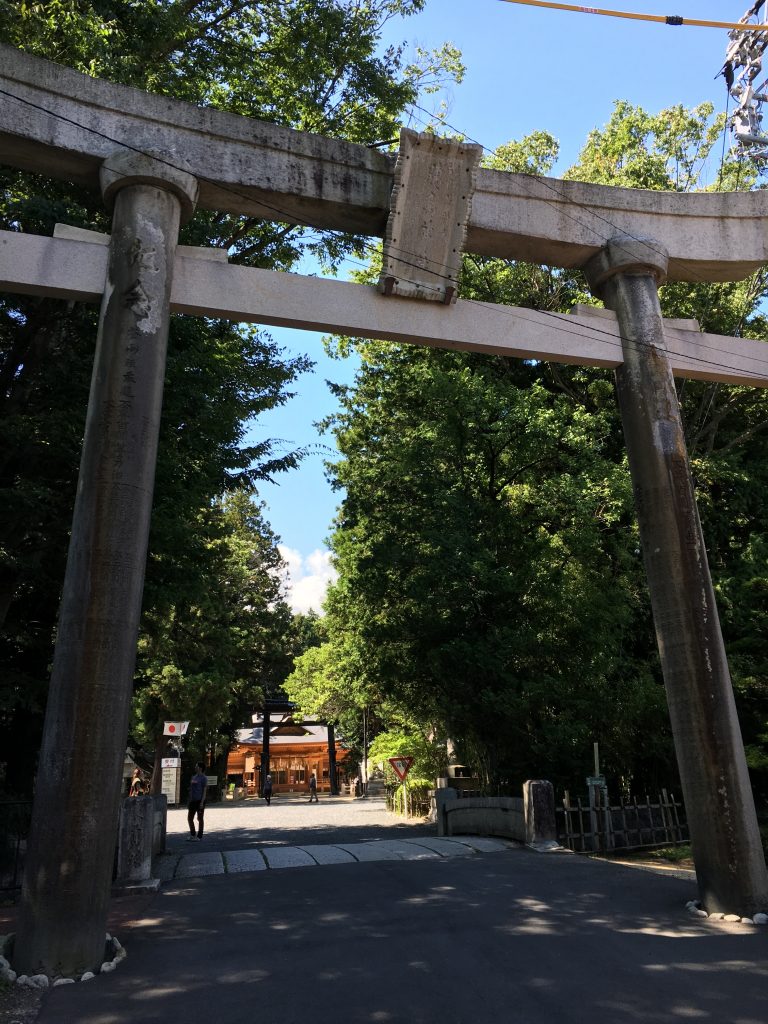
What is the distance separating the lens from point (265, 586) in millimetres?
36562

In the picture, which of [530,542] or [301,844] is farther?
[530,542]

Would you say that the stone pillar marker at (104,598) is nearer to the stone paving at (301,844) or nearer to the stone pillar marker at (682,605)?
the stone paving at (301,844)

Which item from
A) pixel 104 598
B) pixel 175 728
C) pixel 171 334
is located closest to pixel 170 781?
pixel 175 728

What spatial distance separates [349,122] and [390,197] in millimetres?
7638

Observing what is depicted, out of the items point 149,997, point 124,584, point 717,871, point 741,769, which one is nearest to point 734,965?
point 717,871

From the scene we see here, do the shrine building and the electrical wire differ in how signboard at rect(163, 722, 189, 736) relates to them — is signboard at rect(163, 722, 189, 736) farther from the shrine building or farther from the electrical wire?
the electrical wire

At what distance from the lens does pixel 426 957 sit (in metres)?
5.54

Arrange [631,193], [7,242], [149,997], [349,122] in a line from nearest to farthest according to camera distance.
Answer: [149,997] < [7,242] < [631,193] < [349,122]

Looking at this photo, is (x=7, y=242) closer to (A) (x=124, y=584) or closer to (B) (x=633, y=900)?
(A) (x=124, y=584)

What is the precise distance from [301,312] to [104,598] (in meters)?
A: 3.67

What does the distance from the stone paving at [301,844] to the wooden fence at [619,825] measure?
1157 millimetres

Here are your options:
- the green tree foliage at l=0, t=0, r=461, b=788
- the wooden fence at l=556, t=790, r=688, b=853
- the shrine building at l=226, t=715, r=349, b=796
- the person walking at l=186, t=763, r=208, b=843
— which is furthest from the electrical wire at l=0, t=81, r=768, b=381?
the shrine building at l=226, t=715, r=349, b=796

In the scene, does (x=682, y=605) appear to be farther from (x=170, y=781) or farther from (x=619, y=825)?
(x=170, y=781)

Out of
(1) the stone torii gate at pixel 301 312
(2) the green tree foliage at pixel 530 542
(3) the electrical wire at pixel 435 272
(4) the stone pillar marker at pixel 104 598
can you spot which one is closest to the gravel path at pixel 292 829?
(2) the green tree foliage at pixel 530 542
